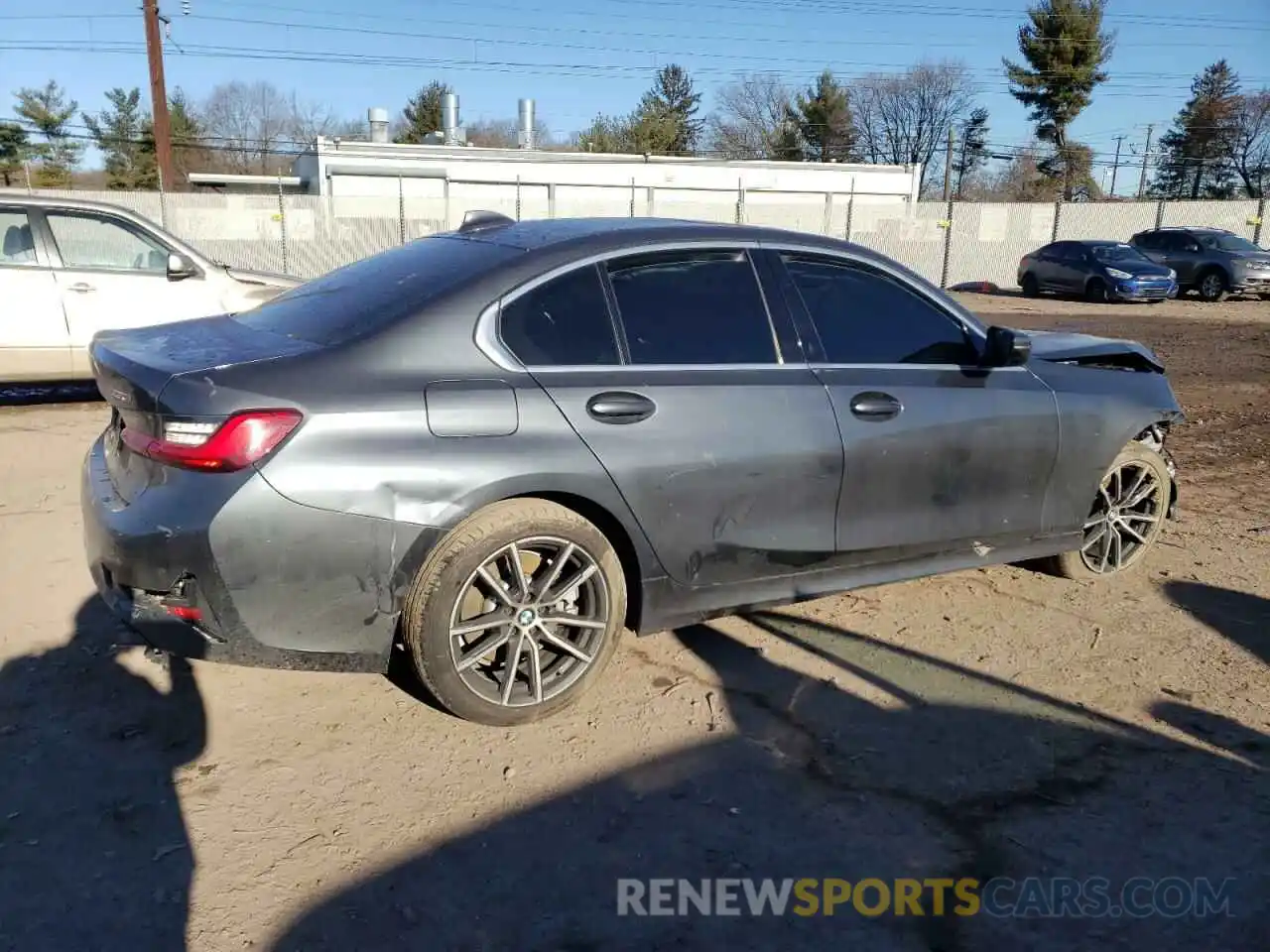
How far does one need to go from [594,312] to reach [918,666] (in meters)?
1.91

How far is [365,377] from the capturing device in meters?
3.12

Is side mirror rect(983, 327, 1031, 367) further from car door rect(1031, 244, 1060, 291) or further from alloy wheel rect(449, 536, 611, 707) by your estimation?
car door rect(1031, 244, 1060, 291)

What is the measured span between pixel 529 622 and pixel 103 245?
7.09 metres

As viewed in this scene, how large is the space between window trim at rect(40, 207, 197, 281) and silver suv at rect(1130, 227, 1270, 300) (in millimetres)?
22539

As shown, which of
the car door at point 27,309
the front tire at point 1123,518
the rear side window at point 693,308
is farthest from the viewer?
the car door at point 27,309

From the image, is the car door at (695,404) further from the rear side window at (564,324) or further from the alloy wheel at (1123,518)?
the alloy wheel at (1123,518)

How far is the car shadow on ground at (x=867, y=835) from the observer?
2.50 m

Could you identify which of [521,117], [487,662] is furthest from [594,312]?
[521,117]

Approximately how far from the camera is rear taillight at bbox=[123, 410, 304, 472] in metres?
2.94

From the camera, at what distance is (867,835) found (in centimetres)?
289

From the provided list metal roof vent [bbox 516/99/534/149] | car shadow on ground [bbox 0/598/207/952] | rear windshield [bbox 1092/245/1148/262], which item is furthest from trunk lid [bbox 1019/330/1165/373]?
metal roof vent [bbox 516/99/534/149]

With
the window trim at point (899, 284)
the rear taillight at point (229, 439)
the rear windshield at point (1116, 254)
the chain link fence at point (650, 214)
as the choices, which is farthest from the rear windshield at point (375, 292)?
the rear windshield at point (1116, 254)

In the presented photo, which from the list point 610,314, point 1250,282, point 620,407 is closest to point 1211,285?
point 1250,282

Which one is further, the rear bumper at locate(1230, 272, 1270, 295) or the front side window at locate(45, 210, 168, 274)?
the rear bumper at locate(1230, 272, 1270, 295)
